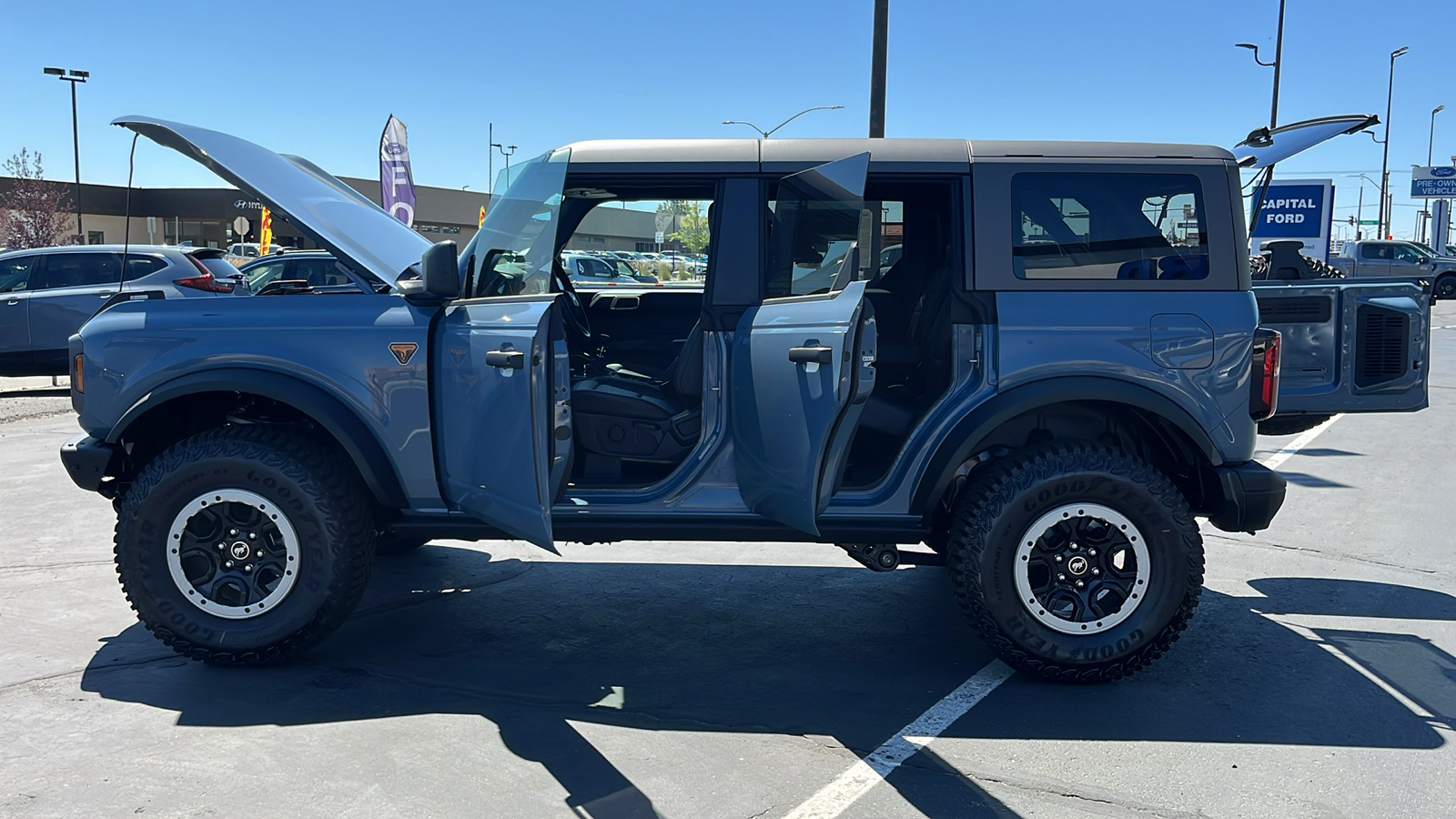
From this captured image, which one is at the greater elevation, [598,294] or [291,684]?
[598,294]

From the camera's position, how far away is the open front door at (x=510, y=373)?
418 centimetres

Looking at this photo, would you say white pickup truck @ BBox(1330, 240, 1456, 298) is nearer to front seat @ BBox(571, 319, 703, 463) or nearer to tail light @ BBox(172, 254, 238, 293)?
tail light @ BBox(172, 254, 238, 293)

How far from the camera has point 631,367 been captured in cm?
595

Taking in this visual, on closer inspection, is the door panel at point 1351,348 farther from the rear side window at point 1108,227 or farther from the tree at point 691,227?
the tree at point 691,227

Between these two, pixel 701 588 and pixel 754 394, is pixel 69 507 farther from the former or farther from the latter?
pixel 754 394

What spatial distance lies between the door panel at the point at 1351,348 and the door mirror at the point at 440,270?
143 inches

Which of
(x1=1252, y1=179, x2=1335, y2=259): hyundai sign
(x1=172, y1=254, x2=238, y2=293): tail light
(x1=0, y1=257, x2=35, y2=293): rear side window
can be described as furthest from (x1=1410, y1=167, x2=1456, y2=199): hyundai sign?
(x1=0, y1=257, x2=35, y2=293): rear side window

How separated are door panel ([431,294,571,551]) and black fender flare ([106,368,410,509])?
25cm

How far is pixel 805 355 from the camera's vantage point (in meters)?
4.05

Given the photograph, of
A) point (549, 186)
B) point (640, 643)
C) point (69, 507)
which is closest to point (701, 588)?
point (640, 643)

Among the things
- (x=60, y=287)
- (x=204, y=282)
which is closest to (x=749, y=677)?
(x=204, y=282)

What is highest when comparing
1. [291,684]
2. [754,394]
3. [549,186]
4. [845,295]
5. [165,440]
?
[549,186]

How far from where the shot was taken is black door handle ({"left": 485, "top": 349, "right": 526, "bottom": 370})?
416cm

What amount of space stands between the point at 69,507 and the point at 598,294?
13.4 feet
